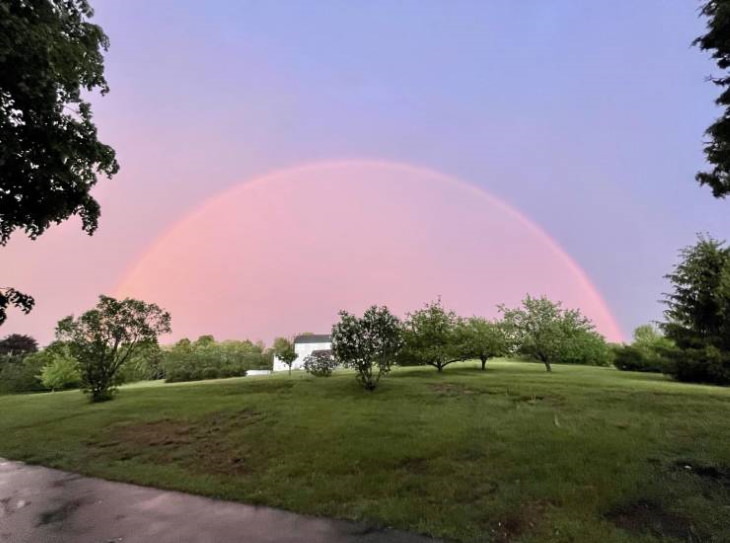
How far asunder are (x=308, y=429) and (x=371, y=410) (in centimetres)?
327

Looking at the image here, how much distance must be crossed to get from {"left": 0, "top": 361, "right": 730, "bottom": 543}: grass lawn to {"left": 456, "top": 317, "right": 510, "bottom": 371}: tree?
8.01 metres

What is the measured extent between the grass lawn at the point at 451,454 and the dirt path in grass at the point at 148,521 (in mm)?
580

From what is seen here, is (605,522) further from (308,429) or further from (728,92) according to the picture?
(308,429)

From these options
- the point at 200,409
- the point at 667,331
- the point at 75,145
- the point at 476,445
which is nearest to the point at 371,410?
the point at 476,445

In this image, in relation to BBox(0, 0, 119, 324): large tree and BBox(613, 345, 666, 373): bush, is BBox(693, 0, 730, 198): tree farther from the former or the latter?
BBox(613, 345, 666, 373): bush

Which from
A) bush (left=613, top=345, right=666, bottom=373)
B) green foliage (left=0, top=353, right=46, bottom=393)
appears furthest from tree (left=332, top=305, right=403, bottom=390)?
green foliage (left=0, top=353, right=46, bottom=393)

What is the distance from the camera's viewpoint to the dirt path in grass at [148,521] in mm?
7336

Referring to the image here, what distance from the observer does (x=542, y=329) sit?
32.5 meters

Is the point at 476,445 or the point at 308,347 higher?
the point at 308,347

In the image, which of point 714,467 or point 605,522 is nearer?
point 605,522

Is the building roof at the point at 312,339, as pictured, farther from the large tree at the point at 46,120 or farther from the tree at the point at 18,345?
the large tree at the point at 46,120

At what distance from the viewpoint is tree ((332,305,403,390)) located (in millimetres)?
22547

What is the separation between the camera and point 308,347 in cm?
10219

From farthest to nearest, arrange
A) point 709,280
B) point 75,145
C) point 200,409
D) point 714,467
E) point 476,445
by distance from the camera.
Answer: point 709,280
point 200,409
point 476,445
point 714,467
point 75,145
